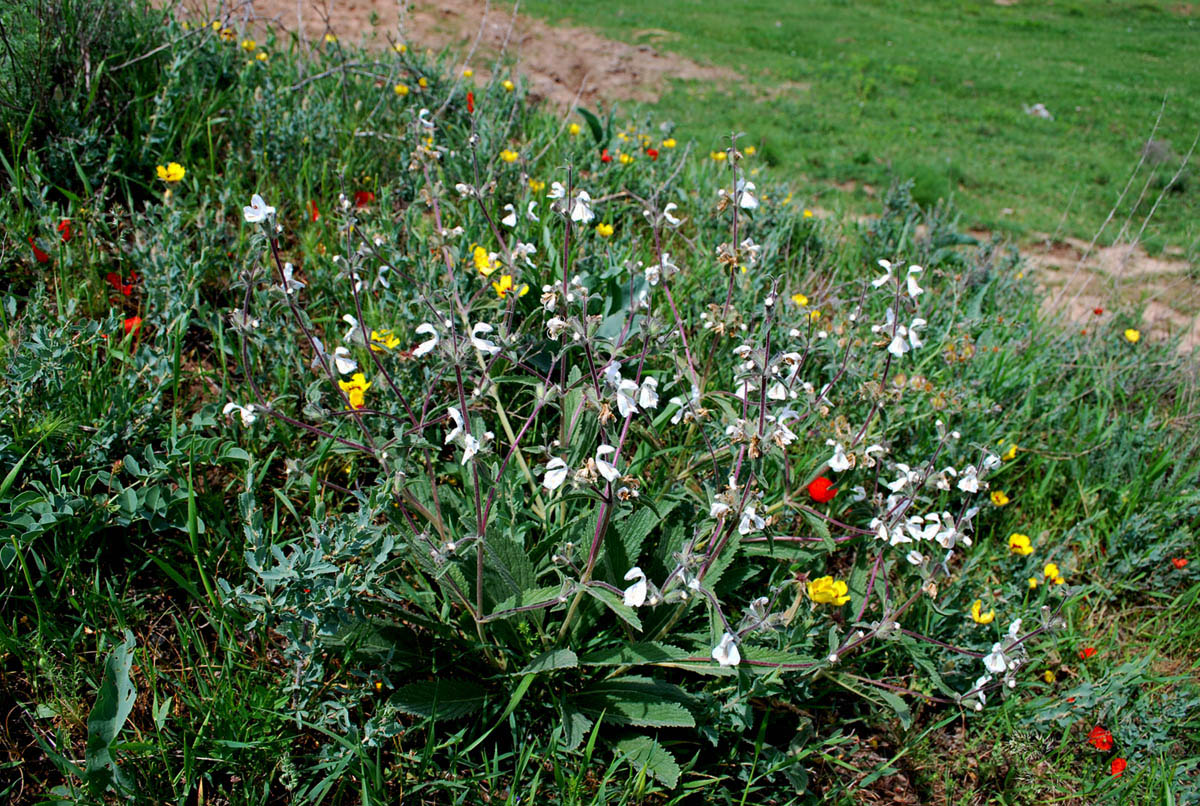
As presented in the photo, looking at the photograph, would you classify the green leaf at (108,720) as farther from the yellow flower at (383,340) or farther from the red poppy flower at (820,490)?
the red poppy flower at (820,490)

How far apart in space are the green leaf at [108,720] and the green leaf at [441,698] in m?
0.50

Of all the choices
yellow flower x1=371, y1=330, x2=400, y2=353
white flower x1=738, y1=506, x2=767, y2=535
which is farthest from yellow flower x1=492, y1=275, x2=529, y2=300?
white flower x1=738, y1=506, x2=767, y2=535

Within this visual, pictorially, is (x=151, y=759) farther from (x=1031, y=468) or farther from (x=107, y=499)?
(x=1031, y=468)

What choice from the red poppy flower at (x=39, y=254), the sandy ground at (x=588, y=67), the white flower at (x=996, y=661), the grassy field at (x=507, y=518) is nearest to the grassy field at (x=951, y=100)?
the sandy ground at (x=588, y=67)

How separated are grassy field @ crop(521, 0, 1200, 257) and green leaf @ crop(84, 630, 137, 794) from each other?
13.2 feet

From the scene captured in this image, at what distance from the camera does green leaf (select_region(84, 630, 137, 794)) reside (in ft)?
4.39

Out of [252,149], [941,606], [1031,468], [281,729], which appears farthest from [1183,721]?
[252,149]

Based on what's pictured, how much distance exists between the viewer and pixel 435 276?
2482 mm

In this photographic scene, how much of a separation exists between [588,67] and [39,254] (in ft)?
19.8

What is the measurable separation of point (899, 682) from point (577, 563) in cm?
104

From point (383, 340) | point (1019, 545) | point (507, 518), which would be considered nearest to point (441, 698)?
point (507, 518)

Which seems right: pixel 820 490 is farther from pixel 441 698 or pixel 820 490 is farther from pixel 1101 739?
pixel 441 698

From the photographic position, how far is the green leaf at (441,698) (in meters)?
1.62

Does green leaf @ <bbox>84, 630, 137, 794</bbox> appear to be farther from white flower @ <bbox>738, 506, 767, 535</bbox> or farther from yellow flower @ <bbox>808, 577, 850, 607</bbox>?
yellow flower @ <bbox>808, 577, 850, 607</bbox>
